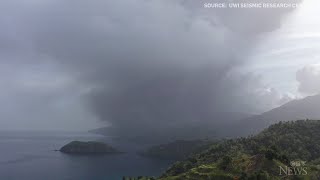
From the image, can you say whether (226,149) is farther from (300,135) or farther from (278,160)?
(278,160)

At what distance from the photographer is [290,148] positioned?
175125mm

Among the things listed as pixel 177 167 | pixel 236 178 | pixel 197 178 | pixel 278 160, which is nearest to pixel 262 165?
pixel 278 160

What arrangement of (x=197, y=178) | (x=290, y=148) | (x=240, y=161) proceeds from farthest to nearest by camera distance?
(x=290, y=148), (x=240, y=161), (x=197, y=178)

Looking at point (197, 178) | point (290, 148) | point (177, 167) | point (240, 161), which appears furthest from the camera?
point (290, 148)

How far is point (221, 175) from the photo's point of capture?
310 feet

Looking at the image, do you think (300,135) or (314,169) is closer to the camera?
(314,169)

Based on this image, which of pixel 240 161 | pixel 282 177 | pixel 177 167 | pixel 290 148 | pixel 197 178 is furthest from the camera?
pixel 290 148

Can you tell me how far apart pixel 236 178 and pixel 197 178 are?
10809mm

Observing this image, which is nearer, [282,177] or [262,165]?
[282,177]

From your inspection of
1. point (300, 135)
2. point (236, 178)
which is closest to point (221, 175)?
point (236, 178)

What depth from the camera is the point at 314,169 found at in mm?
92625

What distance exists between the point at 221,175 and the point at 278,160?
1673 cm

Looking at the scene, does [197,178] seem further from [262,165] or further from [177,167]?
[177,167]

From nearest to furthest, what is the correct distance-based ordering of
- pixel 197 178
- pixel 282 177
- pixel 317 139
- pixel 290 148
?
pixel 282 177 → pixel 197 178 → pixel 290 148 → pixel 317 139
